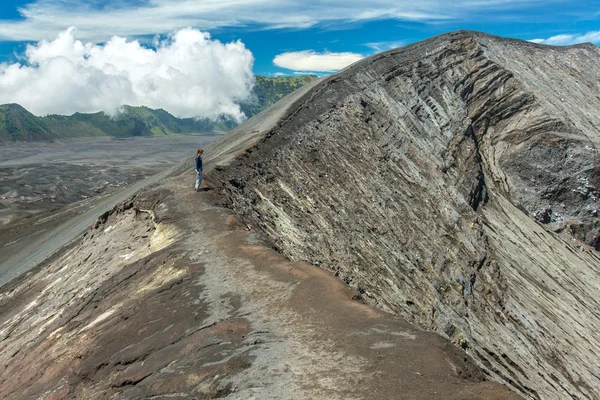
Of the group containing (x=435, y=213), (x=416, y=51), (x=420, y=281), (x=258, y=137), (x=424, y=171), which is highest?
(x=416, y=51)

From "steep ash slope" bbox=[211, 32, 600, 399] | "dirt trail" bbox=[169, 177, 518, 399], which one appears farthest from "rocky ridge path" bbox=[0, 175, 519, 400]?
"steep ash slope" bbox=[211, 32, 600, 399]

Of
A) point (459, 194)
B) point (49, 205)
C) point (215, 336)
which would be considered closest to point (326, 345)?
point (215, 336)

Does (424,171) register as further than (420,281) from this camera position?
Yes

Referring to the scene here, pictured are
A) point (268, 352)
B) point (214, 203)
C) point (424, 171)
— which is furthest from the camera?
point (424, 171)

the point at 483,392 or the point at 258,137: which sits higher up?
the point at 258,137

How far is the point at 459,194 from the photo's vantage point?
30656 millimetres

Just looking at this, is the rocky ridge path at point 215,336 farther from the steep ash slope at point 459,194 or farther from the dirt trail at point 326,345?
the steep ash slope at point 459,194

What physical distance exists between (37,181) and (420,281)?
60925 mm

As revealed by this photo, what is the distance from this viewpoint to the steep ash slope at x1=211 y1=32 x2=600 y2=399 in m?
19.8

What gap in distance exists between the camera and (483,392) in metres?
6.02

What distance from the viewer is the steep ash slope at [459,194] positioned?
1978cm

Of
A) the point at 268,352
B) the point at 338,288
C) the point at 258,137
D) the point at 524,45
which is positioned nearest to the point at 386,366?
the point at 268,352

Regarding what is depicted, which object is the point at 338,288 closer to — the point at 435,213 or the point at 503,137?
the point at 435,213

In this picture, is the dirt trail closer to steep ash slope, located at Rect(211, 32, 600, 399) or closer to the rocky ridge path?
the rocky ridge path
